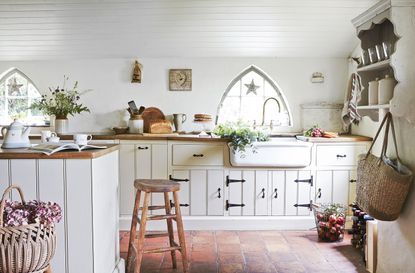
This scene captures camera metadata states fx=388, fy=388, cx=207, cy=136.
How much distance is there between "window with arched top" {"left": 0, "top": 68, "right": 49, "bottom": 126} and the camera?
15.3ft

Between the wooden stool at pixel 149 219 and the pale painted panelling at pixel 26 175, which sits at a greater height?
the pale painted panelling at pixel 26 175

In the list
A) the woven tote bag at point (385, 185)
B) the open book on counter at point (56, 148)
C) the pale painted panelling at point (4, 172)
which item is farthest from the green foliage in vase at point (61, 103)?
the woven tote bag at point (385, 185)

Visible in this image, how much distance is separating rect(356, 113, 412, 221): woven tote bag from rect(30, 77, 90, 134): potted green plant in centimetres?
316

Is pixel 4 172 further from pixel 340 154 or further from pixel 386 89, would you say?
pixel 340 154

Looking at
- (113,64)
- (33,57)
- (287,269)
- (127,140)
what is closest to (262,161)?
(287,269)

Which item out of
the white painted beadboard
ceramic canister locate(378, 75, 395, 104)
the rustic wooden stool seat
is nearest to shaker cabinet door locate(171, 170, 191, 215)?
the rustic wooden stool seat

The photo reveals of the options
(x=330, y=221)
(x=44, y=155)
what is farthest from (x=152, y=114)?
(x=44, y=155)

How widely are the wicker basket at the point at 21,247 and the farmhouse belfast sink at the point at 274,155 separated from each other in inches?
89.3

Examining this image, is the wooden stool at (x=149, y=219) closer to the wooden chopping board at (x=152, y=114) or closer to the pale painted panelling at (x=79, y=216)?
the pale painted panelling at (x=79, y=216)

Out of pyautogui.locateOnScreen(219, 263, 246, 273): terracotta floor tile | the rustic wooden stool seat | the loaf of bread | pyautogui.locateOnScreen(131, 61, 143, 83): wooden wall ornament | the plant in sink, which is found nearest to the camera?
the rustic wooden stool seat

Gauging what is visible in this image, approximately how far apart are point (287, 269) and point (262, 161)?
110cm

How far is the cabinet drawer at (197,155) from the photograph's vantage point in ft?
12.7

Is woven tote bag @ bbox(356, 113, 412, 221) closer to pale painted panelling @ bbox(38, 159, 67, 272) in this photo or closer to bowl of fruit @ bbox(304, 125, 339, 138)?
bowl of fruit @ bbox(304, 125, 339, 138)

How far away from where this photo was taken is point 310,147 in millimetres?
3820
